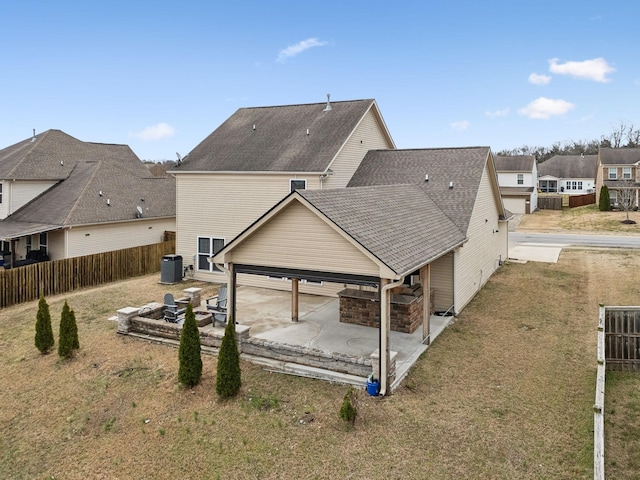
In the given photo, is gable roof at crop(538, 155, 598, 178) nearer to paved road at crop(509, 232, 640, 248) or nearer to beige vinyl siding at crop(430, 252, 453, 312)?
paved road at crop(509, 232, 640, 248)

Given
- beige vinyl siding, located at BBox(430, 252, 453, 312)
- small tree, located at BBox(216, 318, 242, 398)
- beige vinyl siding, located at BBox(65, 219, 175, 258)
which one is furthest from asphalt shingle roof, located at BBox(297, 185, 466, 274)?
beige vinyl siding, located at BBox(65, 219, 175, 258)

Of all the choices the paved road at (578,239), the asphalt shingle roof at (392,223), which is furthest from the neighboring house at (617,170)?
the asphalt shingle roof at (392,223)

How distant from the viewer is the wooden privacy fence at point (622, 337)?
11430 millimetres

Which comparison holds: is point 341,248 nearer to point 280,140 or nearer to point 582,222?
point 280,140

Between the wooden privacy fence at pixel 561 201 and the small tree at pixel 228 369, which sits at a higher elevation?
the wooden privacy fence at pixel 561 201

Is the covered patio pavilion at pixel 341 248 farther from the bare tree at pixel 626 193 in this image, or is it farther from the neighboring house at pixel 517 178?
the neighboring house at pixel 517 178

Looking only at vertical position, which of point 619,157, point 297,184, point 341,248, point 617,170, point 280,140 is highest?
point 619,157

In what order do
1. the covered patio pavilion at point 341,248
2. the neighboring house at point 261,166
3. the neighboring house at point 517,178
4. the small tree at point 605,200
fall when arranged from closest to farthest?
the covered patio pavilion at point 341,248 → the neighboring house at point 261,166 → the small tree at point 605,200 → the neighboring house at point 517,178

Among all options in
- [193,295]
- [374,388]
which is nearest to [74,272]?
[193,295]

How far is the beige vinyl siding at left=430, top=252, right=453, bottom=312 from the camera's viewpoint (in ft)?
51.5

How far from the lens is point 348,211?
38.0ft

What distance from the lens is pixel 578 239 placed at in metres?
34.8

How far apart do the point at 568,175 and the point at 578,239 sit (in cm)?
4146

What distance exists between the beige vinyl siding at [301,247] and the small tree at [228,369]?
2.25 metres
